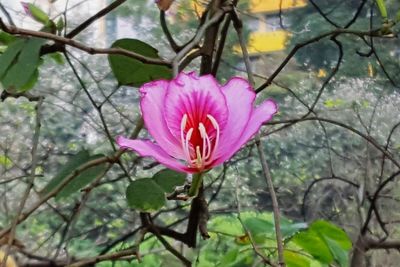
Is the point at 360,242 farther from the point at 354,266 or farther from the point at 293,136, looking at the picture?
the point at 293,136

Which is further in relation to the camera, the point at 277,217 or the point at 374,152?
the point at 374,152

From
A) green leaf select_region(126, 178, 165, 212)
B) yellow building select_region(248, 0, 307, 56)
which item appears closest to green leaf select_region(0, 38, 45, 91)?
green leaf select_region(126, 178, 165, 212)

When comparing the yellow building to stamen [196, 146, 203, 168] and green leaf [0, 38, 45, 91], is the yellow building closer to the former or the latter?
green leaf [0, 38, 45, 91]

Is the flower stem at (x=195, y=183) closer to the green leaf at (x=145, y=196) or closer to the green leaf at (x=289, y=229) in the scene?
the green leaf at (x=145, y=196)

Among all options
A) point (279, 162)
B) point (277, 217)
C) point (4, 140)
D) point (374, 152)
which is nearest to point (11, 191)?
point (4, 140)

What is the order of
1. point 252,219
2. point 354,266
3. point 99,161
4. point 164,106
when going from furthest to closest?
1. point 354,266
2. point 252,219
3. point 99,161
4. point 164,106

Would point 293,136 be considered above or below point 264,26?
below

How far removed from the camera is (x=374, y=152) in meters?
1.10

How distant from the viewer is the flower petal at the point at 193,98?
282 millimetres

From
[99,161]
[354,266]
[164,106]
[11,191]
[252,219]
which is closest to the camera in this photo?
[164,106]

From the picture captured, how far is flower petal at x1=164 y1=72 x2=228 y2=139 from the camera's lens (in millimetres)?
282

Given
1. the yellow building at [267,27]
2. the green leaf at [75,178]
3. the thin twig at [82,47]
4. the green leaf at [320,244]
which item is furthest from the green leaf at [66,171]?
the yellow building at [267,27]

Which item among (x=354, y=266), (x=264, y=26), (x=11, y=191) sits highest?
(x=264, y=26)

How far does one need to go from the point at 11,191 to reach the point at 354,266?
0.54m
